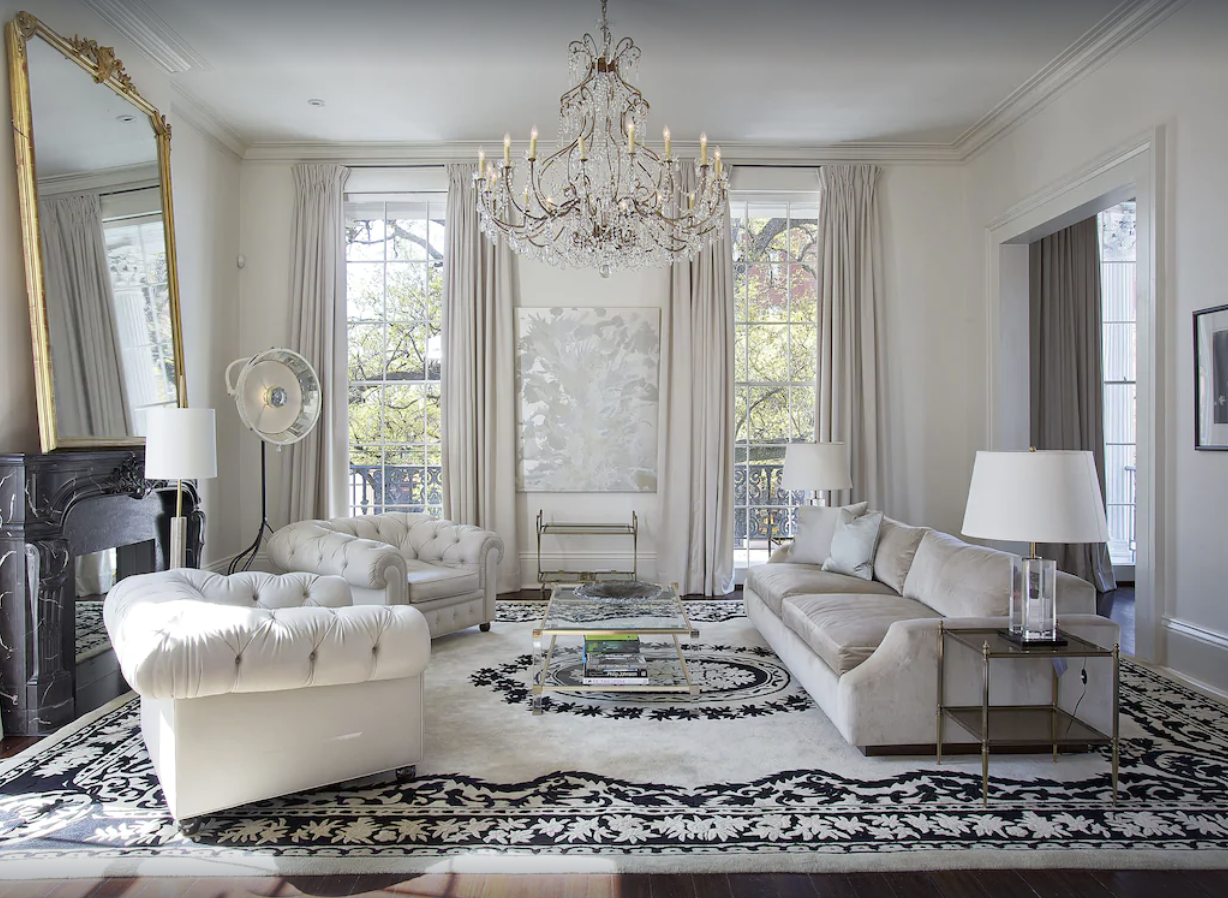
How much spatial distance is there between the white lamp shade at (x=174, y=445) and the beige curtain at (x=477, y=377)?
8.39 feet

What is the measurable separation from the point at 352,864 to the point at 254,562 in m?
4.51

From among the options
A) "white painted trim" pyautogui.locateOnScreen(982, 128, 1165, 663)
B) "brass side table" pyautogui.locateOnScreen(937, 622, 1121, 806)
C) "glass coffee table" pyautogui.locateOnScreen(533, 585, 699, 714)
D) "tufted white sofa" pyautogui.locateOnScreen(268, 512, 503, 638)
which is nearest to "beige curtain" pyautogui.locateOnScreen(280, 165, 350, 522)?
"tufted white sofa" pyautogui.locateOnScreen(268, 512, 503, 638)

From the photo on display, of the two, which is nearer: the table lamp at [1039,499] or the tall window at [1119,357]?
the table lamp at [1039,499]

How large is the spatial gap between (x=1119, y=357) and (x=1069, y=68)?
3.05 m

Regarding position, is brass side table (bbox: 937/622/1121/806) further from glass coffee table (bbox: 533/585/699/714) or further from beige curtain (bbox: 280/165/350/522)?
beige curtain (bbox: 280/165/350/522)

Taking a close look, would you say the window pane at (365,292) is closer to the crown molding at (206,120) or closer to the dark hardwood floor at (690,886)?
the crown molding at (206,120)

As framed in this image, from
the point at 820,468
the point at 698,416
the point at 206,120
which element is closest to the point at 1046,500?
the point at 820,468

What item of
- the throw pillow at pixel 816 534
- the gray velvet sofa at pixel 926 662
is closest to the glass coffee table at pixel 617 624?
the gray velvet sofa at pixel 926 662

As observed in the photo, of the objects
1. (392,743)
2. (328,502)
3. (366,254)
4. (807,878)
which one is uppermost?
(366,254)

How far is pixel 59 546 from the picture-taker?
354cm

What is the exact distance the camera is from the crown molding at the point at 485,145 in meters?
6.39

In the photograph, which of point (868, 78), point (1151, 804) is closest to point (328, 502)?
point (868, 78)

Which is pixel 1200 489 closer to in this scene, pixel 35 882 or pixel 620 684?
pixel 620 684

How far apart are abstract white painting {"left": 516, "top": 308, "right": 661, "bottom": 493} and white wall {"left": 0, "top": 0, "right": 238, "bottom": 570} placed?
2.26 m
